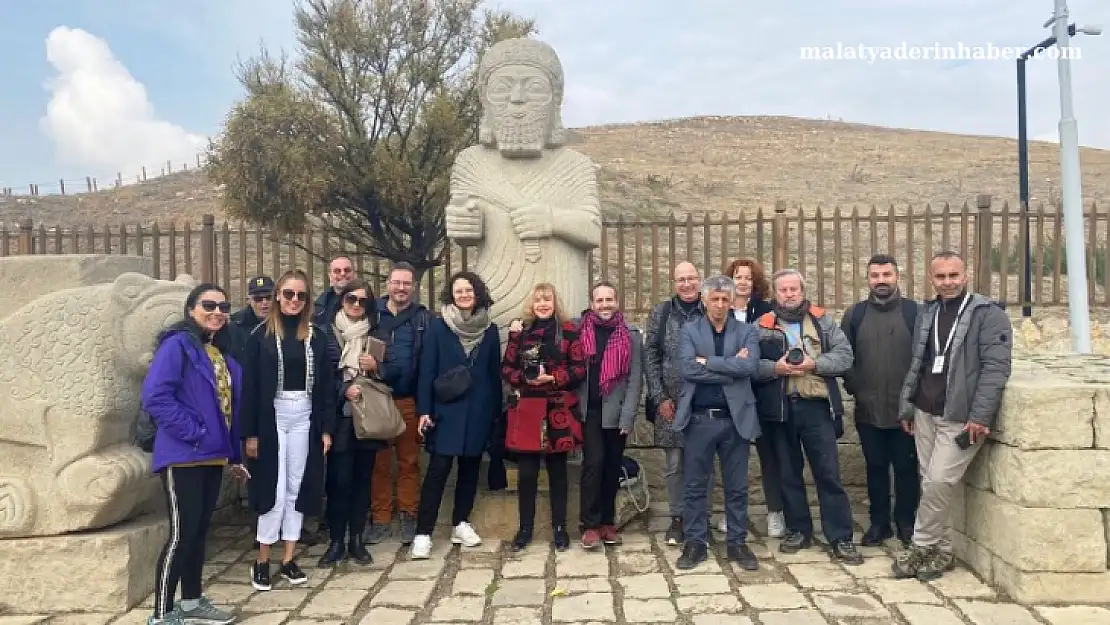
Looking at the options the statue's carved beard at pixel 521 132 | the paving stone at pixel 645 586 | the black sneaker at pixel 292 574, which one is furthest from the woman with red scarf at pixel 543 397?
the black sneaker at pixel 292 574

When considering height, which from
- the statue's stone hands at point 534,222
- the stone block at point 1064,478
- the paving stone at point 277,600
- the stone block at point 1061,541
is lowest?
the paving stone at point 277,600

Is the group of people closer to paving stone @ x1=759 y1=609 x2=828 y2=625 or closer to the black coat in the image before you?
the black coat

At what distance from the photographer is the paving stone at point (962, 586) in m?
3.74

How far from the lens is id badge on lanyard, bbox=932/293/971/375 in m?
3.90

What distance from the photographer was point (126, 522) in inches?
157

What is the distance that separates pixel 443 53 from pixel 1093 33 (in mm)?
7116

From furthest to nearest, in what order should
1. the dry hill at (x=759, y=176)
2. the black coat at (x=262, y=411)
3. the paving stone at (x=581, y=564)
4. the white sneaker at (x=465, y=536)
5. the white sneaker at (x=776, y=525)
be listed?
the dry hill at (x=759, y=176) < the white sneaker at (x=776, y=525) < the white sneaker at (x=465, y=536) < the paving stone at (x=581, y=564) < the black coat at (x=262, y=411)

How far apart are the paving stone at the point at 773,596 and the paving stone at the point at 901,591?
1.26ft

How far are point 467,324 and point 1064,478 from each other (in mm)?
3023

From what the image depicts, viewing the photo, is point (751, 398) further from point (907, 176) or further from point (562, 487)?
point (907, 176)

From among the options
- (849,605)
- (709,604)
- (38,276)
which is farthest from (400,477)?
(849,605)

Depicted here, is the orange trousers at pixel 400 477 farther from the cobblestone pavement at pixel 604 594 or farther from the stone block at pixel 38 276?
the stone block at pixel 38 276

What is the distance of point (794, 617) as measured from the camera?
3.50m

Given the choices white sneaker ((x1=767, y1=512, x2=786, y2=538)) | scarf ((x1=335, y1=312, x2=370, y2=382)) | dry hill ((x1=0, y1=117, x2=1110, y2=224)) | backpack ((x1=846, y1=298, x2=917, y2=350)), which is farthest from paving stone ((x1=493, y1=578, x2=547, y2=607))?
dry hill ((x1=0, y1=117, x2=1110, y2=224))
